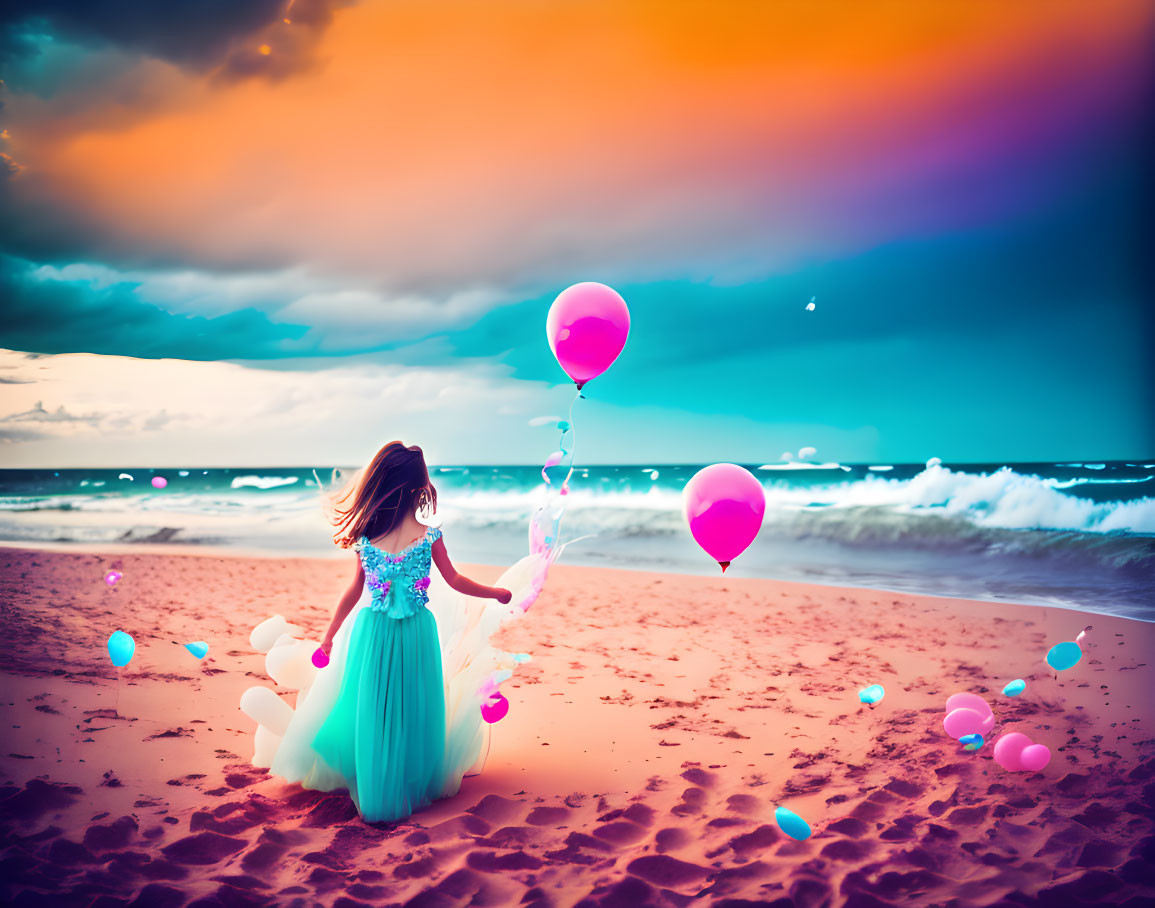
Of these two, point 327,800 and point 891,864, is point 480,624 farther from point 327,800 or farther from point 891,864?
point 891,864

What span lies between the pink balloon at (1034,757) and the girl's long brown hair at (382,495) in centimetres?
318

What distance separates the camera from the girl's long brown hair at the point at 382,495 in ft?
9.96

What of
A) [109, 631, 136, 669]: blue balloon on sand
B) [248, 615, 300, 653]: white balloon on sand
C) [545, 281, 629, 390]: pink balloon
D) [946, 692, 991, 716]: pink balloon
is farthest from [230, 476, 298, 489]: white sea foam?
[946, 692, 991, 716]: pink balloon

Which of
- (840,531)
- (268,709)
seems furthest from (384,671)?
(840,531)

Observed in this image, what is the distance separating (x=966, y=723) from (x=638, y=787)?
1.86m

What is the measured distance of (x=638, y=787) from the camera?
11.1ft

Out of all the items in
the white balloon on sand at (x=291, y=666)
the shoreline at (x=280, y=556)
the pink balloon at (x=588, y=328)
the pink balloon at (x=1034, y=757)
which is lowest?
the shoreline at (x=280, y=556)

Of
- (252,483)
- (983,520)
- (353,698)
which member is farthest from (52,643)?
(252,483)

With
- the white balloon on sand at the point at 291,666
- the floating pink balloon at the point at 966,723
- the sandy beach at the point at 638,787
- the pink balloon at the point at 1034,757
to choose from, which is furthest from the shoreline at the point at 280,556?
the white balloon on sand at the point at 291,666

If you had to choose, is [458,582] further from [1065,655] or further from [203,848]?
[1065,655]

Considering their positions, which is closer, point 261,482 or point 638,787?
point 638,787

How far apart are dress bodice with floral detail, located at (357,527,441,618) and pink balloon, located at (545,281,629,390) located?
5.41 feet

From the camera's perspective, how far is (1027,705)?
4434mm

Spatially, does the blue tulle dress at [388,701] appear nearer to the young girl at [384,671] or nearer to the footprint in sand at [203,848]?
the young girl at [384,671]
